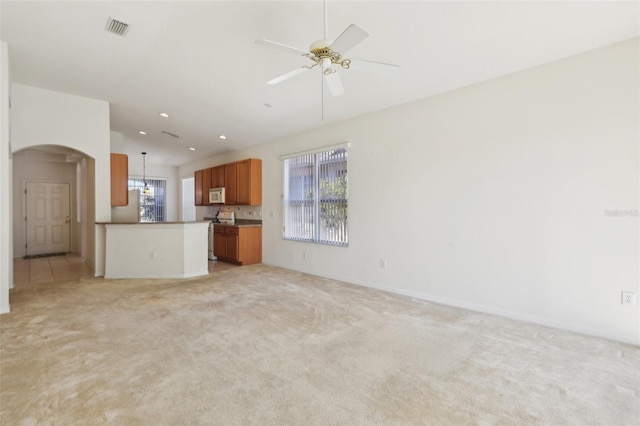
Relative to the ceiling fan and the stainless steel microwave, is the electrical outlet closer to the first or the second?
the ceiling fan

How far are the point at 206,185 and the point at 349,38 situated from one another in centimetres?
706

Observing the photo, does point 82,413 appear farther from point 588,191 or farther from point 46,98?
point 46,98

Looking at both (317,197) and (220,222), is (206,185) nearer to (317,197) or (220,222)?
(220,222)

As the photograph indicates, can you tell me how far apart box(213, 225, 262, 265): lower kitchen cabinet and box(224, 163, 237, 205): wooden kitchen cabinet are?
2.34 ft

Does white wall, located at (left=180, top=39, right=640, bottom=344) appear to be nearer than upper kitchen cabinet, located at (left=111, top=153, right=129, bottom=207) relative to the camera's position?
Yes

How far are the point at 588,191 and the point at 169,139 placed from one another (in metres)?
7.61

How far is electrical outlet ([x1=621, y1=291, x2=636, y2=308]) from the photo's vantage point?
8.82 ft

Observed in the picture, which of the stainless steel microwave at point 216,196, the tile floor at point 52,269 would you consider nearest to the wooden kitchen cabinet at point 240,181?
the stainless steel microwave at point 216,196

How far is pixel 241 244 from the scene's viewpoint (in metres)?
6.45

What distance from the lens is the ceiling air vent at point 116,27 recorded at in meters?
2.97


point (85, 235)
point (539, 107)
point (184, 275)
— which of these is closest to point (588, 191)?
point (539, 107)

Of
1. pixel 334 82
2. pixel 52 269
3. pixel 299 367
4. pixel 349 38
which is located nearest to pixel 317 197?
pixel 334 82


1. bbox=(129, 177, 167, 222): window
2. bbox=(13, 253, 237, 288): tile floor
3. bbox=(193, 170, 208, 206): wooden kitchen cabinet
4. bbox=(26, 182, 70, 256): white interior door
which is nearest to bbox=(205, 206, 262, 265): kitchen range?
bbox=(13, 253, 237, 288): tile floor

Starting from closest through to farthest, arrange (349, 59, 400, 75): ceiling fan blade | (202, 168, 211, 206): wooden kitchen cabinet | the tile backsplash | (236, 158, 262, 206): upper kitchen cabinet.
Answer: (349, 59, 400, 75): ceiling fan blade
(236, 158, 262, 206): upper kitchen cabinet
the tile backsplash
(202, 168, 211, 206): wooden kitchen cabinet
